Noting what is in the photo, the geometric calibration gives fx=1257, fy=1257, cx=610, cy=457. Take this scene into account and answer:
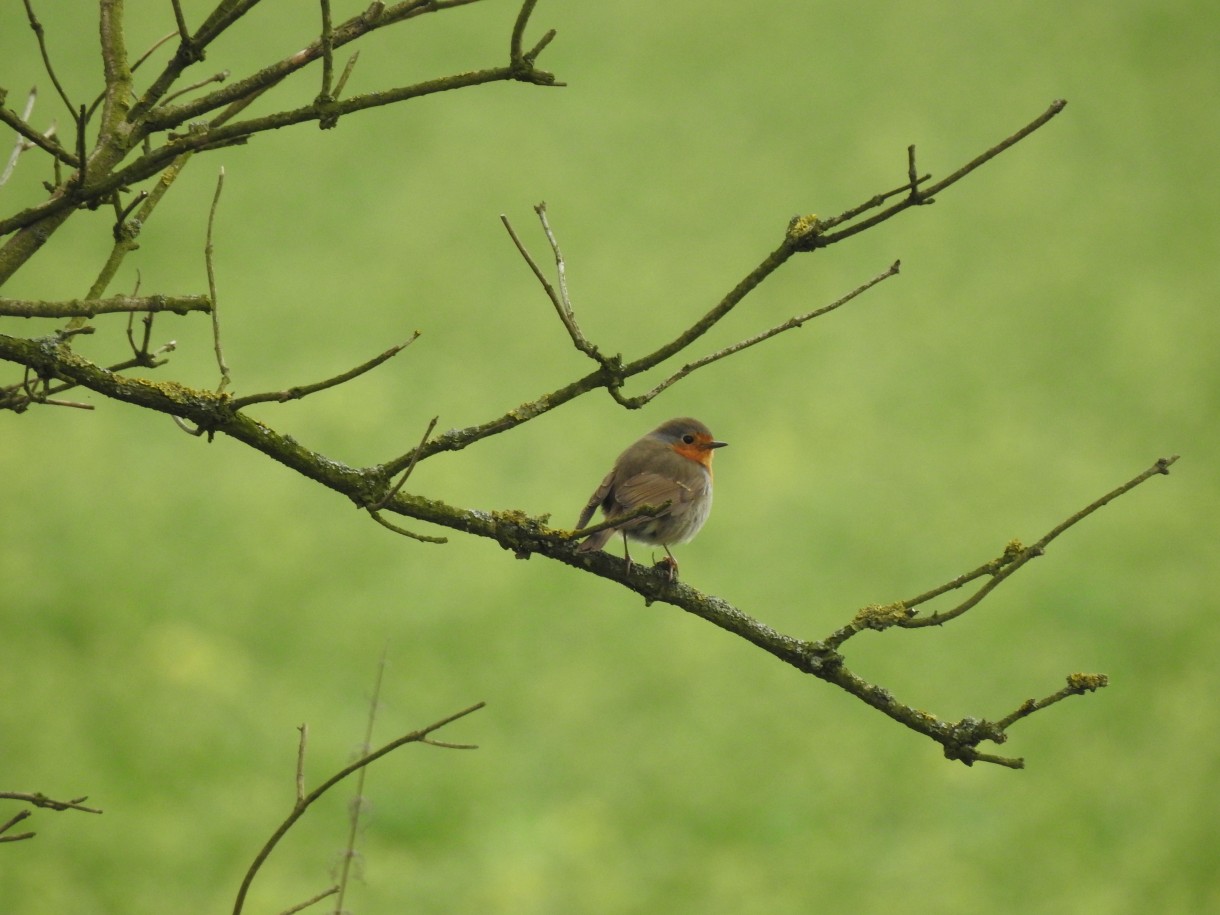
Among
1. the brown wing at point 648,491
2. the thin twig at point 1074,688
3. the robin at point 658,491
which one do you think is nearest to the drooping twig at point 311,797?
the thin twig at point 1074,688

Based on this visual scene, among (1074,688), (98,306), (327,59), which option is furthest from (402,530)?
(1074,688)

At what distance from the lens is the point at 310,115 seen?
1968 mm

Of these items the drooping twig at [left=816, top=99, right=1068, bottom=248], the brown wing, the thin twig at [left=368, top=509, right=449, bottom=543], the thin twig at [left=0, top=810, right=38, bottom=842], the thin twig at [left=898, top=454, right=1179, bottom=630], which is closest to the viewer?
the drooping twig at [left=816, top=99, right=1068, bottom=248]

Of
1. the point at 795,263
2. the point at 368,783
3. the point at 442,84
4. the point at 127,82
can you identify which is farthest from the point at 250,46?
the point at 442,84

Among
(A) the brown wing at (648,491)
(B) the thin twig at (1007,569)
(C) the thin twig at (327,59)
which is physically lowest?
(B) the thin twig at (1007,569)

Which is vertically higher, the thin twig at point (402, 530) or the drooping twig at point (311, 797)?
the thin twig at point (402, 530)

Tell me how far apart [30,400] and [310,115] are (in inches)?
27.8

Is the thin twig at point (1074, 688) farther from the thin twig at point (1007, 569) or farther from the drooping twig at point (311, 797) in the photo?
the drooping twig at point (311, 797)

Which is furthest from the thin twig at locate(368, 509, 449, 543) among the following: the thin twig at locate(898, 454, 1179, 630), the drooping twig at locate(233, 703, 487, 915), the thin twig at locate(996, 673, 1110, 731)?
the thin twig at locate(996, 673, 1110, 731)

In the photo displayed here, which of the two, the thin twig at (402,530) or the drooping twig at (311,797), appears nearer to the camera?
the drooping twig at (311,797)

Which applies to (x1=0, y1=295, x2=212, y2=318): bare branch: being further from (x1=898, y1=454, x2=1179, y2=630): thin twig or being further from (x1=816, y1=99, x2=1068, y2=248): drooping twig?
(x1=898, y1=454, x2=1179, y2=630): thin twig

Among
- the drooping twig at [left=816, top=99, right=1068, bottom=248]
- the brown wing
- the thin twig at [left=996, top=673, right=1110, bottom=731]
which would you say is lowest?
the thin twig at [left=996, top=673, right=1110, bottom=731]

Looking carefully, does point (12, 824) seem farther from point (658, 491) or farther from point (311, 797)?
point (658, 491)

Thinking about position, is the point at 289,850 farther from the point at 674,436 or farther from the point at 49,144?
the point at 49,144
